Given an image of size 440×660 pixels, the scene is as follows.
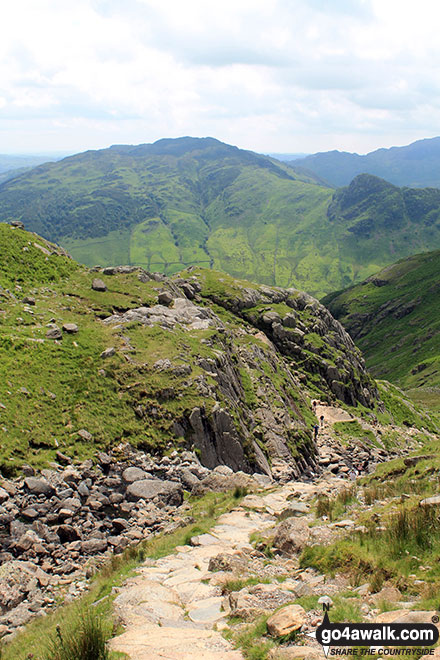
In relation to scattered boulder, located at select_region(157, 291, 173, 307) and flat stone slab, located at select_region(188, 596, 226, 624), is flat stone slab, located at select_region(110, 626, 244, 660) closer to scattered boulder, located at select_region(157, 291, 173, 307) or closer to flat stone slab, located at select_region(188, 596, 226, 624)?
flat stone slab, located at select_region(188, 596, 226, 624)

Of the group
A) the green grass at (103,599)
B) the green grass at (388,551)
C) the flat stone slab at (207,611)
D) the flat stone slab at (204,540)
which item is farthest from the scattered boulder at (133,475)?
the green grass at (388,551)

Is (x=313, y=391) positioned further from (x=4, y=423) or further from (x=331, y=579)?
(x=331, y=579)

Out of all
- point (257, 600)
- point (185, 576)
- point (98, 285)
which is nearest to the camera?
point (257, 600)

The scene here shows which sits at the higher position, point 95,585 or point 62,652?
point 62,652

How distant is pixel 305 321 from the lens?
83938mm

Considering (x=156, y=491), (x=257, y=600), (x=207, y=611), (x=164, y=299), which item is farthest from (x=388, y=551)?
(x=164, y=299)

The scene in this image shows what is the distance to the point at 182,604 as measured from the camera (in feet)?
A: 40.2

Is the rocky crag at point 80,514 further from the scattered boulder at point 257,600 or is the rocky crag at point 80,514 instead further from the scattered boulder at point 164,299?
the scattered boulder at point 164,299

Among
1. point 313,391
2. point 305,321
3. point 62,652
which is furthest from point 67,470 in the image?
point 305,321

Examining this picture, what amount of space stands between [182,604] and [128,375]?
67.0ft

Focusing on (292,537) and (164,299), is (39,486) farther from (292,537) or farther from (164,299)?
(164,299)

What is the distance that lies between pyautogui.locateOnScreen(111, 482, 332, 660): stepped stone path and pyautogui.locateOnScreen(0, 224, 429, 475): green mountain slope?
368 inches

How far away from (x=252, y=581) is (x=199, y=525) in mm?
7136

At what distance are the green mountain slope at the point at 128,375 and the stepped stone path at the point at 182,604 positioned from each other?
9.35 metres
